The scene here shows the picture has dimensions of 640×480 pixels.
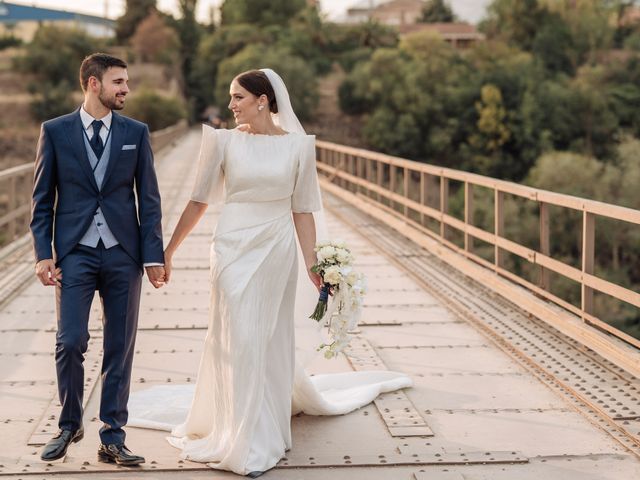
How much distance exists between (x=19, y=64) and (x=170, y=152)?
68799 millimetres

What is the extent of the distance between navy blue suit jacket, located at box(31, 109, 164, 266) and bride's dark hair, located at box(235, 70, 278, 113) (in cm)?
55

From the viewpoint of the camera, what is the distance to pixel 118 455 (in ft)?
15.8

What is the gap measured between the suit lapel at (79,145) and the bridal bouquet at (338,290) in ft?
3.74

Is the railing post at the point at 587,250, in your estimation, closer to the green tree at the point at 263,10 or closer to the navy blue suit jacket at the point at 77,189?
the navy blue suit jacket at the point at 77,189

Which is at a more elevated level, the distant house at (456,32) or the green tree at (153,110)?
the distant house at (456,32)

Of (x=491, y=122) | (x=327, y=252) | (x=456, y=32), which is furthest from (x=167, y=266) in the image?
(x=456, y=32)

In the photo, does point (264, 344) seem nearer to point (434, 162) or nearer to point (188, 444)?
point (188, 444)

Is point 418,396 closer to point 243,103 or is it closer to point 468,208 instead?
point 243,103

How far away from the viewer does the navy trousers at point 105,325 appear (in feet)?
15.4

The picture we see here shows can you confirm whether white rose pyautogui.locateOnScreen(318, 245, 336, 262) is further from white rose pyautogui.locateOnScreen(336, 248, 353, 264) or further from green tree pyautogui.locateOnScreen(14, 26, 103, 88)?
green tree pyautogui.locateOnScreen(14, 26, 103, 88)

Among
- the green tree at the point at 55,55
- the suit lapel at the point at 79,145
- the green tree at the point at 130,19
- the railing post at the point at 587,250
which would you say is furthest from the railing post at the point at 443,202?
the green tree at the point at 130,19

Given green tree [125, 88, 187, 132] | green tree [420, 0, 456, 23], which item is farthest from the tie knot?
green tree [420, 0, 456, 23]

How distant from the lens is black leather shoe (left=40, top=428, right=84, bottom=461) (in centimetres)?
481

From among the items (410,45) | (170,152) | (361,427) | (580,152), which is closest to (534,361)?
(361,427)
